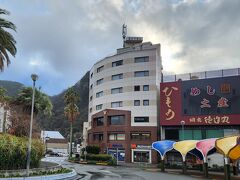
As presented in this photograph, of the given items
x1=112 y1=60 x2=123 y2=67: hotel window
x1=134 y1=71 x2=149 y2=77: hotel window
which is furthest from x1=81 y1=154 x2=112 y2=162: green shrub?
x1=112 y1=60 x2=123 y2=67: hotel window

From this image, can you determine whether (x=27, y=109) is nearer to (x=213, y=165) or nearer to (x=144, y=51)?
(x=144, y=51)

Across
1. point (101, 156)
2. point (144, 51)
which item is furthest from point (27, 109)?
point (144, 51)

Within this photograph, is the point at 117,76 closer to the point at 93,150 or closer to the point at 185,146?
the point at 93,150

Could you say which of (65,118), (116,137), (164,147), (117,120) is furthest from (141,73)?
(65,118)

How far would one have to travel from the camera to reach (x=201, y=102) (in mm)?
68500

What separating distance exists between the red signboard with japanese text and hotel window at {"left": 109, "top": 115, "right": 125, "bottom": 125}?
32.2ft

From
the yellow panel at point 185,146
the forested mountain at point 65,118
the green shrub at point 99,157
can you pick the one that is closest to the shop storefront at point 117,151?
the green shrub at point 99,157

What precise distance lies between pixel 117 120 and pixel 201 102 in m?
20.5

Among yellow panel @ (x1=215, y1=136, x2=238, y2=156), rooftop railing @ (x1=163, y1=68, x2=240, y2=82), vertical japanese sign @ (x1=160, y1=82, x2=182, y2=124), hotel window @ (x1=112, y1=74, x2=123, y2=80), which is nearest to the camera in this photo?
yellow panel @ (x1=215, y1=136, x2=238, y2=156)

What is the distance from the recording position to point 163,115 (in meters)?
72.7

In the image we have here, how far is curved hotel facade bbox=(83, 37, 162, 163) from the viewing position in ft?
246

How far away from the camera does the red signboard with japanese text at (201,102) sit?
216ft

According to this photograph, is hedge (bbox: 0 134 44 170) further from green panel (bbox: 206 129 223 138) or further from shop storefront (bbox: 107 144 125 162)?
shop storefront (bbox: 107 144 125 162)

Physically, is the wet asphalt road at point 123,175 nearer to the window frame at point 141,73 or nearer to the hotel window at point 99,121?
the window frame at point 141,73
